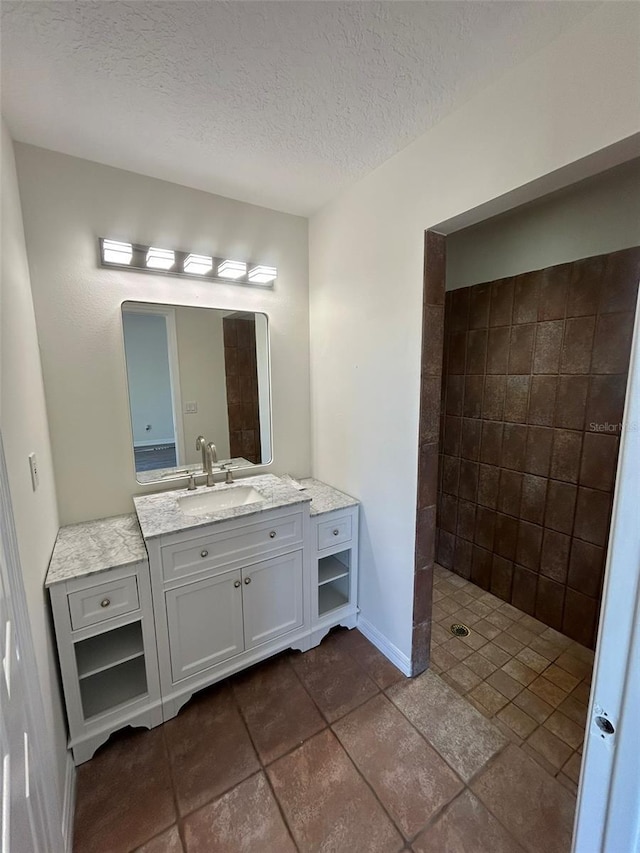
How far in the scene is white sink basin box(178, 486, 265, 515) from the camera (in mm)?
1945

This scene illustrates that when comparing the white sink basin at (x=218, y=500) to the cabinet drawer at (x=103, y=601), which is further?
the white sink basin at (x=218, y=500)

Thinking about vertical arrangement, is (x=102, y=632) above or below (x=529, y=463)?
below

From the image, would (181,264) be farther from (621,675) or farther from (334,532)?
(621,675)

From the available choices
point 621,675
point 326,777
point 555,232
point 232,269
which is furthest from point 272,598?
point 555,232

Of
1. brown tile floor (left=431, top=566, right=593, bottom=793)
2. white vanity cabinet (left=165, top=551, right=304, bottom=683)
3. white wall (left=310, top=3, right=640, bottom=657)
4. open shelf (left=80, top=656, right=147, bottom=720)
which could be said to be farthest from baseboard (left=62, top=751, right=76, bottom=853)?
brown tile floor (left=431, top=566, right=593, bottom=793)

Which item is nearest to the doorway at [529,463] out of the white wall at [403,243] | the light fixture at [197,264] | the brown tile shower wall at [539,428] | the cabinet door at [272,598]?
the brown tile shower wall at [539,428]

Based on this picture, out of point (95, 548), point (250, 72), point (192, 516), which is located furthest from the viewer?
point (192, 516)

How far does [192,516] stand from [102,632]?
542 millimetres

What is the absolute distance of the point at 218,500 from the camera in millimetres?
2035

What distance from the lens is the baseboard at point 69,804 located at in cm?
113

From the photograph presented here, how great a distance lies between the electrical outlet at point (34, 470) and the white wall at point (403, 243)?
1459 millimetres

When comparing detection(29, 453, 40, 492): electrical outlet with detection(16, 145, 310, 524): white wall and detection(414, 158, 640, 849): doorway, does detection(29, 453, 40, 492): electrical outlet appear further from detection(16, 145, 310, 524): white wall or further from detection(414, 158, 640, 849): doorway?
detection(414, 158, 640, 849): doorway

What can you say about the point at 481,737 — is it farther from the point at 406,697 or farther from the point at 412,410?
the point at 412,410

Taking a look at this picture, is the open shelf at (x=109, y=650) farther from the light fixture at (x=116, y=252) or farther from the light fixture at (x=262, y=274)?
the light fixture at (x=262, y=274)
